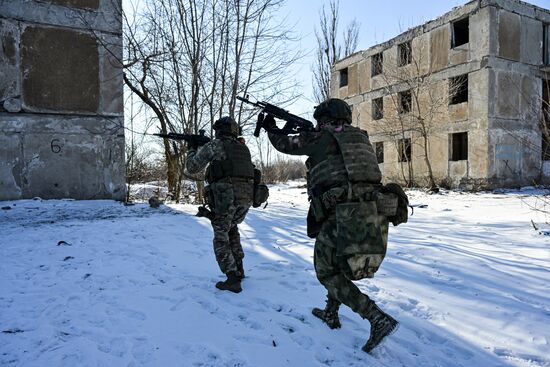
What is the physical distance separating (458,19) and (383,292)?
14857mm

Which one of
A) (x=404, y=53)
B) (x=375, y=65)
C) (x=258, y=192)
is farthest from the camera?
(x=375, y=65)

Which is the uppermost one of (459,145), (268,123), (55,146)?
(459,145)

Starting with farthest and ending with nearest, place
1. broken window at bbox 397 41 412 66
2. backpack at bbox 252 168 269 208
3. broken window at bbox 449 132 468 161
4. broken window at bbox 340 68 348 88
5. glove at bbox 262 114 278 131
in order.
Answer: broken window at bbox 340 68 348 88 → broken window at bbox 397 41 412 66 → broken window at bbox 449 132 468 161 → backpack at bbox 252 168 269 208 → glove at bbox 262 114 278 131

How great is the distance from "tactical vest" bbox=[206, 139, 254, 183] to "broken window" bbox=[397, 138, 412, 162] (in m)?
14.4

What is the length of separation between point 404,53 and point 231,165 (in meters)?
16.1

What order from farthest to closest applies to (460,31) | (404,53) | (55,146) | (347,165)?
(404,53), (460,31), (55,146), (347,165)

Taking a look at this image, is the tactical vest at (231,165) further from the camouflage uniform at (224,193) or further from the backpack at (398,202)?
the backpack at (398,202)

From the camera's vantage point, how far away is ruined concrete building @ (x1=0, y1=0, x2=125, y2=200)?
26.7 feet

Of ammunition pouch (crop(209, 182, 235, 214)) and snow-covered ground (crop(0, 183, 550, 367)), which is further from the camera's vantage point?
ammunition pouch (crop(209, 182, 235, 214))

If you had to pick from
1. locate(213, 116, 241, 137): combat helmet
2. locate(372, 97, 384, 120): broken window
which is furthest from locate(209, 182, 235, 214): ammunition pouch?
locate(372, 97, 384, 120): broken window

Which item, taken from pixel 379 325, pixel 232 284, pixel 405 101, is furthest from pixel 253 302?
pixel 405 101

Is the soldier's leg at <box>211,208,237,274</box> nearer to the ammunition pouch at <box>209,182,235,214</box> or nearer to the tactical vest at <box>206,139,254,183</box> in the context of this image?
the ammunition pouch at <box>209,182,235,214</box>

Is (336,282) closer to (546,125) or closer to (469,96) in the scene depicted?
(546,125)

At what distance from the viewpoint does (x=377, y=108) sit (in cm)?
1891
